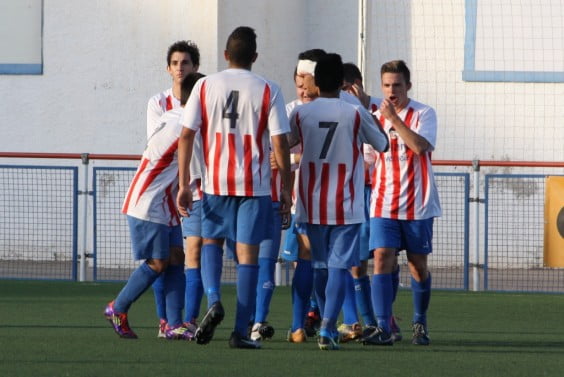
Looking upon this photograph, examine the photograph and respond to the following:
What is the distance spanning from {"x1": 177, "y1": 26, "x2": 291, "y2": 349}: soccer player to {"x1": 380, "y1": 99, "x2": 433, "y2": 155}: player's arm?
903 mm

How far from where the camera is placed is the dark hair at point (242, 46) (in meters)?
8.63

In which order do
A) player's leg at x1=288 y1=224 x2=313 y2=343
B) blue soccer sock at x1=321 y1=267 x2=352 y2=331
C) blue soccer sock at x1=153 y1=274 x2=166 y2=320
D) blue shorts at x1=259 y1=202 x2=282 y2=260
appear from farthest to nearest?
blue shorts at x1=259 y1=202 x2=282 y2=260, blue soccer sock at x1=153 y1=274 x2=166 y2=320, player's leg at x1=288 y1=224 x2=313 y2=343, blue soccer sock at x1=321 y1=267 x2=352 y2=331

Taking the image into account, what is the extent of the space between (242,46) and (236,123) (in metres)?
0.49

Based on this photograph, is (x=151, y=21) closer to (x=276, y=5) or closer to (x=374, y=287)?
(x=276, y=5)

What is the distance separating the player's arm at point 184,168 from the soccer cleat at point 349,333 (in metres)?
1.65

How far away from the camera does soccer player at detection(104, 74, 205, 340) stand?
920 cm

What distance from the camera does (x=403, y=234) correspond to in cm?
957

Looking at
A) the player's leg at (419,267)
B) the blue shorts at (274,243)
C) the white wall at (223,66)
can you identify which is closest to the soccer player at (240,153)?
the blue shorts at (274,243)

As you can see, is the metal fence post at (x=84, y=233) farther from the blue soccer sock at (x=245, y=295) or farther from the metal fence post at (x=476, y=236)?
the blue soccer sock at (x=245, y=295)

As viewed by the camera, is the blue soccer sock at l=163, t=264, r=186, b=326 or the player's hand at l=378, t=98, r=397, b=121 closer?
the player's hand at l=378, t=98, r=397, b=121

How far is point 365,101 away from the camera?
10.0 meters

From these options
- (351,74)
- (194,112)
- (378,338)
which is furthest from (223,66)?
(194,112)

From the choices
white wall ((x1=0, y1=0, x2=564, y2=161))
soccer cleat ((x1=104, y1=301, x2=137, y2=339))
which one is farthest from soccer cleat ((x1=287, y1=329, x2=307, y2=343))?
white wall ((x1=0, y1=0, x2=564, y2=161))

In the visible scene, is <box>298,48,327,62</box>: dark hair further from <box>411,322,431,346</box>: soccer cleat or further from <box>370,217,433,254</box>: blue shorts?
<box>411,322,431,346</box>: soccer cleat
